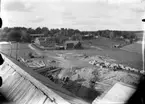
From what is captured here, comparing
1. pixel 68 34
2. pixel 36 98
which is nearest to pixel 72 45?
pixel 68 34

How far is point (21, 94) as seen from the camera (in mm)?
1228

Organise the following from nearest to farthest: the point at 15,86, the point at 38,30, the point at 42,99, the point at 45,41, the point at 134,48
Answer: the point at 42,99, the point at 15,86, the point at 134,48, the point at 45,41, the point at 38,30

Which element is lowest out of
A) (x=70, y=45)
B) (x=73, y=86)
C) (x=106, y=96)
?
(x=73, y=86)

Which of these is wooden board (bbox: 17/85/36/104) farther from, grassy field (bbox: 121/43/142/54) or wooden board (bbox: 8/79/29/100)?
grassy field (bbox: 121/43/142/54)

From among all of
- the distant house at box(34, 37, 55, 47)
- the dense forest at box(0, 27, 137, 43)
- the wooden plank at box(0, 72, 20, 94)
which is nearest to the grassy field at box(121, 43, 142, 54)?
the dense forest at box(0, 27, 137, 43)

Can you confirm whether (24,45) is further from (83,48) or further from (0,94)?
(0,94)

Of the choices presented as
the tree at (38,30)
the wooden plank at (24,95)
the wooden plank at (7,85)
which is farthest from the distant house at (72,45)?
the wooden plank at (24,95)

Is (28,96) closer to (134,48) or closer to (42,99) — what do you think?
(42,99)

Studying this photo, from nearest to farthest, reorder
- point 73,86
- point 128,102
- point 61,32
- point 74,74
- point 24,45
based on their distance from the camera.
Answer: point 128,102 < point 73,86 < point 74,74 < point 24,45 < point 61,32

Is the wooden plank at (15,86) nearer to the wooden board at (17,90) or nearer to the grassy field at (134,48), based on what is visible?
the wooden board at (17,90)

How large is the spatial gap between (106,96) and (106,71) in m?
6.38

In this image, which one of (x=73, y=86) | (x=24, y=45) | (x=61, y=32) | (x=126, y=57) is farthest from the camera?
(x=61, y=32)

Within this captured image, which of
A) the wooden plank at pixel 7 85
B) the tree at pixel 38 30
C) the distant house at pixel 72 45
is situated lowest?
the distant house at pixel 72 45

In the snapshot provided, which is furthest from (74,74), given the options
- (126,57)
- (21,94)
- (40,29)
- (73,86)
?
(40,29)
